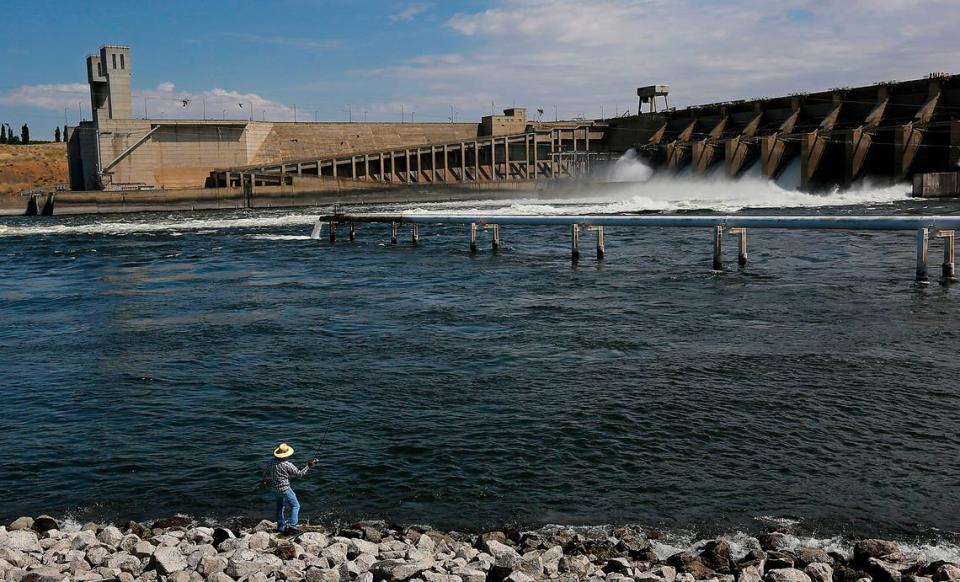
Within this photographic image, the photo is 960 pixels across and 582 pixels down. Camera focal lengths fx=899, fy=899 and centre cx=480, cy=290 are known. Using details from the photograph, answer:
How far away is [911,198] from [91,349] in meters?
53.1

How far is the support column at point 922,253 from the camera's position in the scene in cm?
2547

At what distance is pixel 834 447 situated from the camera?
12766mm

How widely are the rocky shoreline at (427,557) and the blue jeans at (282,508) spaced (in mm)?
158

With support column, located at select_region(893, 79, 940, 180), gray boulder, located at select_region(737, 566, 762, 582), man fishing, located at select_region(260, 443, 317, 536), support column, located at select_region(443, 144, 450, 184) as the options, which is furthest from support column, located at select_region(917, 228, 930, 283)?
support column, located at select_region(443, 144, 450, 184)

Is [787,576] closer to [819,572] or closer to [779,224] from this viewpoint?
[819,572]

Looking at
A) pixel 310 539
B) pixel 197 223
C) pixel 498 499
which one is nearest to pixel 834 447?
pixel 498 499

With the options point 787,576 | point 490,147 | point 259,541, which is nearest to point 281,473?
point 259,541

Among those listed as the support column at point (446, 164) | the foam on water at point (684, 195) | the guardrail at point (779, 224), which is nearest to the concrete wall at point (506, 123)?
the support column at point (446, 164)

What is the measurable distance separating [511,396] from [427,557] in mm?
6888

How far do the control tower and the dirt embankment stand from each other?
118ft

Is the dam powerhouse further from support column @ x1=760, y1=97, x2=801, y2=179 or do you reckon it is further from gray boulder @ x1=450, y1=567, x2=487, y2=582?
gray boulder @ x1=450, y1=567, x2=487, y2=582

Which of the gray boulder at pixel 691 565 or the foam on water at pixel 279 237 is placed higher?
the foam on water at pixel 279 237

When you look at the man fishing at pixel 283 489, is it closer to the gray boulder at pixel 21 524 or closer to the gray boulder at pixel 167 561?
the gray boulder at pixel 167 561

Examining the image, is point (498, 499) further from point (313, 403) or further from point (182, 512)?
point (313, 403)
